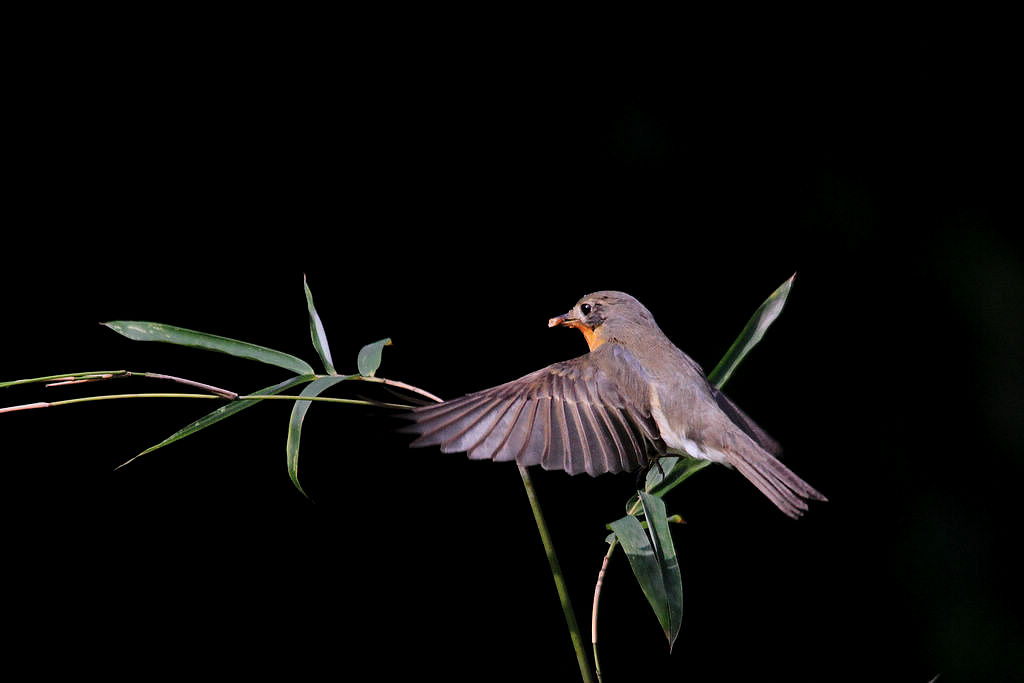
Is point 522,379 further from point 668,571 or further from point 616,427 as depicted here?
point 668,571

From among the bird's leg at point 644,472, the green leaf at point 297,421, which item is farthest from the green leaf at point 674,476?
the green leaf at point 297,421

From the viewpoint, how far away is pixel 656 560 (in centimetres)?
105

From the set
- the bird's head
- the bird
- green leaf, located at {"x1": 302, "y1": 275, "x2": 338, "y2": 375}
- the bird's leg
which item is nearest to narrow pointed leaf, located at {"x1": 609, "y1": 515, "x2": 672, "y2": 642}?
the bird

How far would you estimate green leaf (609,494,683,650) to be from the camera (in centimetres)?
103

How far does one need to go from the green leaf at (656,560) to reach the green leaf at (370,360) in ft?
1.03

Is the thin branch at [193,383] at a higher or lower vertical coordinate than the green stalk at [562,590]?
higher

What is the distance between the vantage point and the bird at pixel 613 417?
114 centimetres

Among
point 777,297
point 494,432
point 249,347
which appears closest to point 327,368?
point 249,347

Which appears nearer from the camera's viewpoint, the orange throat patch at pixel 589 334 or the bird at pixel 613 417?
the bird at pixel 613 417

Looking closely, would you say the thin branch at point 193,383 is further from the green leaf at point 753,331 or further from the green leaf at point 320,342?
the green leaf at point 753,331

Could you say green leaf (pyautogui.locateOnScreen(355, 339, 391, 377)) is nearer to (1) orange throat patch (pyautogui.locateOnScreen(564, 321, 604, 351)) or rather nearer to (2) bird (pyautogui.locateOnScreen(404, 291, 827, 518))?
→ (2) bird (pyautogui.locateOnScreen(404, 291, 827, 518))

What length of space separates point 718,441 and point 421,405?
0.46 meters

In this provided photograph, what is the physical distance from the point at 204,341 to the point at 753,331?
2.15ft

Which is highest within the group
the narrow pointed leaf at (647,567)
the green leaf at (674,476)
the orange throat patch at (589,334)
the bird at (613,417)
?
the orange throat patch at (589,334)
